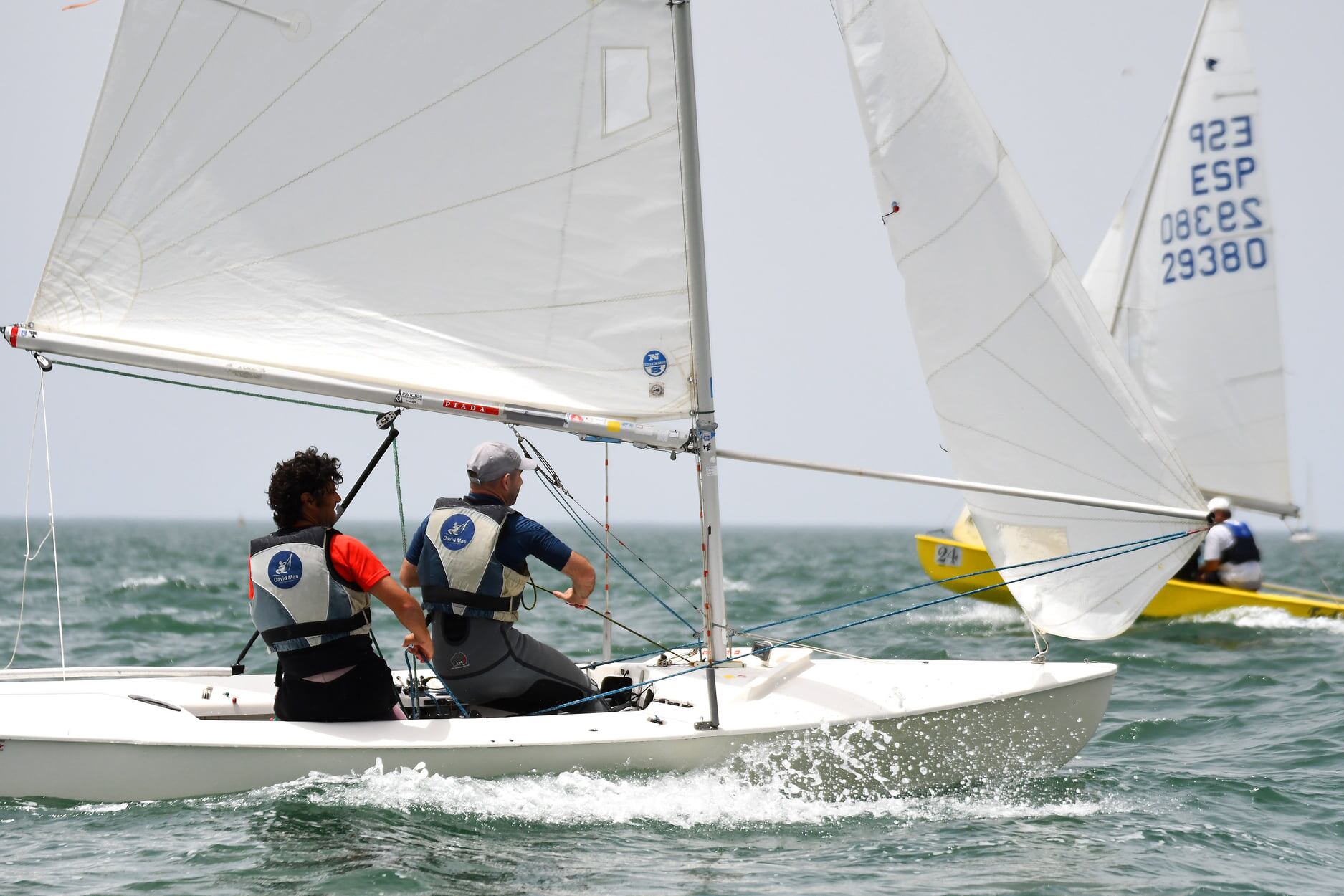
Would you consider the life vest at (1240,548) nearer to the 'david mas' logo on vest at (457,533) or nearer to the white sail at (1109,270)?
the white sail at (1109,270)

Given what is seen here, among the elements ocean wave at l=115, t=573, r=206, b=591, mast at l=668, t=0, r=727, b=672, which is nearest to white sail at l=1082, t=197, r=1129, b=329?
mast at l=668, t=0, r=727, b=672

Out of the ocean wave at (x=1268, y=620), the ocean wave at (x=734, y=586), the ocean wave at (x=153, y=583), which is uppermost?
the ocean wave at (x=153, y=583)

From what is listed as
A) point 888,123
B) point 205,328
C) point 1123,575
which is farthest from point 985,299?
point 205,328

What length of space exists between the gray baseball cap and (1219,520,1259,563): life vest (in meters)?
9.55

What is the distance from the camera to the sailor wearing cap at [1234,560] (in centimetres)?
1180

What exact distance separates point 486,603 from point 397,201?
1565mm

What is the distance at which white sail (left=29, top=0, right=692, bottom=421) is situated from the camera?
4.41 metres

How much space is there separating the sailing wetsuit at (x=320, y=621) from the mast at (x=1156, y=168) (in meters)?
10.5

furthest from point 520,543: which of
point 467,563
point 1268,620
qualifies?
point 1268,620

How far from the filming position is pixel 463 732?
13.7 feet

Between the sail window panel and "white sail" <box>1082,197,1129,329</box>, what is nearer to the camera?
the sail window panel

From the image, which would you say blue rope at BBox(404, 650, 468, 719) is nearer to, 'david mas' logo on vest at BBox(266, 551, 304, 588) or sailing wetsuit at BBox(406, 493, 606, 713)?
sailing wetsuit at BBox(406, 493, 606, 713)

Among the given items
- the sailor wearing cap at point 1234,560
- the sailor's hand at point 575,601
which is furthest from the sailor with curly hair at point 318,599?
the sailor wearing cap at point 1234,560

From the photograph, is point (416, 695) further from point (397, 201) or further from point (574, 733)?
point (397, 201)
